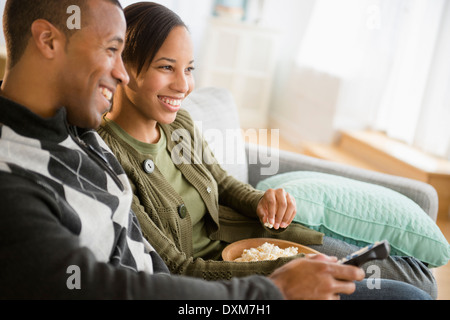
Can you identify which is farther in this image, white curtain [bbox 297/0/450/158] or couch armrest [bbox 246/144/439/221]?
white curtain [bbox 297/0/450/158]

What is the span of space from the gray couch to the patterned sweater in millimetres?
934

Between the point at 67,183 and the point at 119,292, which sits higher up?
the point at 67,183

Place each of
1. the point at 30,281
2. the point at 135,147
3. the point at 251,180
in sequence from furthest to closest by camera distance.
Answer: the point at 251,180 → the point at 135,147 → the point at 30,281

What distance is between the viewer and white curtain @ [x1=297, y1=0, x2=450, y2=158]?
370 centimetres

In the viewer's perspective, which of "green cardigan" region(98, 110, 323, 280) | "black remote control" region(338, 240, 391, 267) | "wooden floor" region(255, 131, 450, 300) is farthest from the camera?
"wooden floor" region(255, 131, 450, 300)

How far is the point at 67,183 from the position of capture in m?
0.92

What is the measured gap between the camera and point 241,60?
5418 mm

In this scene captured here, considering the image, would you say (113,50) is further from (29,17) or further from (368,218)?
(368,218)

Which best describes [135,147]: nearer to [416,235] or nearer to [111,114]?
[111,114]

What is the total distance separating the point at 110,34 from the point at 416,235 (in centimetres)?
118

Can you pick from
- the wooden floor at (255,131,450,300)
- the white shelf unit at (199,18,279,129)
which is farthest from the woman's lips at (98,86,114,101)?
the white shelf unit at (199,18,279,129)

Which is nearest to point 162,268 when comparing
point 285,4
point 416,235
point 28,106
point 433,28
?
point 28,106

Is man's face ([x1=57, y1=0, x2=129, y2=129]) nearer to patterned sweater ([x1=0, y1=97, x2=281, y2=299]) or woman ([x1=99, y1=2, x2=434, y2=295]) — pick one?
patterned sweater ([x1=0, y1=97, x2=281, y2=299])

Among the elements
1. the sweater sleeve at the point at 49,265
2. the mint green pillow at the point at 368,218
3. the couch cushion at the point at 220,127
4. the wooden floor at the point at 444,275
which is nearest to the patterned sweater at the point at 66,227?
the sweater sleeve at the point at 49,265
